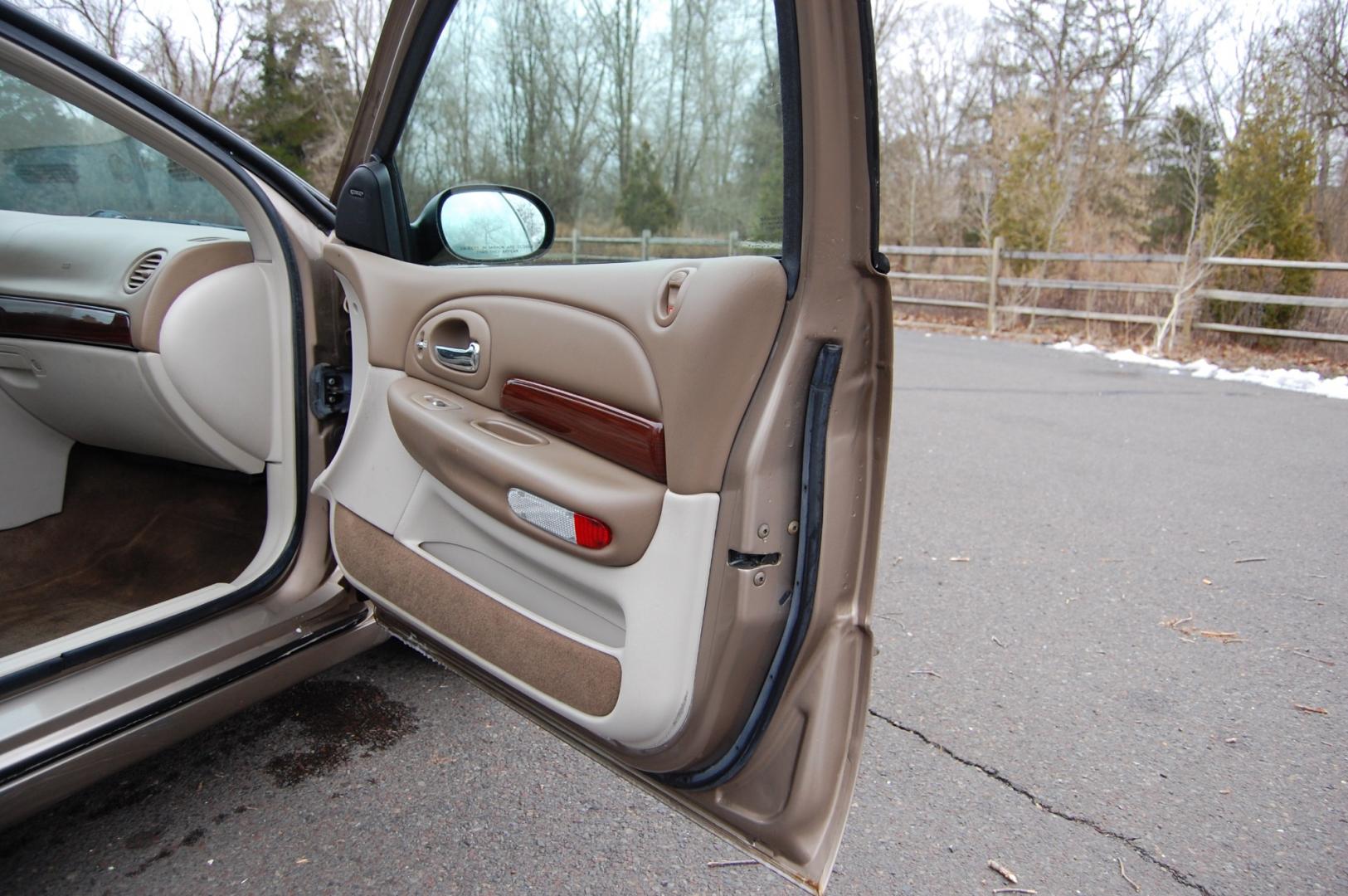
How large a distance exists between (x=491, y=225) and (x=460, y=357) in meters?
0.31

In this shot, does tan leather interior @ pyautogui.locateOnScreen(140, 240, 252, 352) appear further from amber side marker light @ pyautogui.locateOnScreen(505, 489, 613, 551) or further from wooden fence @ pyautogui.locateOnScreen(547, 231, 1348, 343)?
wooden fence @ pyautogui.locateOnScreen(547, 231, 1348, 343)

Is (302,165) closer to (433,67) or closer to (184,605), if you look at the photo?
(433,67)

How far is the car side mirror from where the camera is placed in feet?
6.05

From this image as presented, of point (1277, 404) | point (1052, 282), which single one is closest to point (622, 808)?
point (1277, 404)

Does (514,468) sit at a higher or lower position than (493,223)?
lower

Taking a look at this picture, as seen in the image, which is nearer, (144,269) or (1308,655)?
(144,269)

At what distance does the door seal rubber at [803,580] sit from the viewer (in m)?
1.36

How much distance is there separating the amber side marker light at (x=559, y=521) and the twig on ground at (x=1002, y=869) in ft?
4.04

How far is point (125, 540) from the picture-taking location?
9.35 ft

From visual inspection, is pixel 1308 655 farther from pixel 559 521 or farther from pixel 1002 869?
pixel 559 521

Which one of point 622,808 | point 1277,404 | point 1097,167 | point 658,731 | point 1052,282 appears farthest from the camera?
point 1097,167

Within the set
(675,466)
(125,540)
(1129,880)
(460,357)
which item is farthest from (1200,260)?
(125,540)

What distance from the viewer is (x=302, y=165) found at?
271 centimetres

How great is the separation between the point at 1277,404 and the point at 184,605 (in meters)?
8.31
